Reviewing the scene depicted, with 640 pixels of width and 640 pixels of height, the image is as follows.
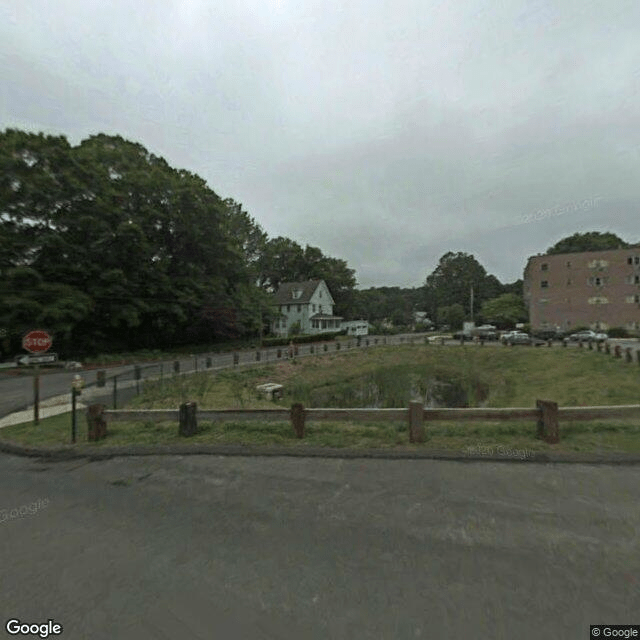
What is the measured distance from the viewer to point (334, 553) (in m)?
3.16

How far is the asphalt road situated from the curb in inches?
8.8

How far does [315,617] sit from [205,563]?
3.83 feet

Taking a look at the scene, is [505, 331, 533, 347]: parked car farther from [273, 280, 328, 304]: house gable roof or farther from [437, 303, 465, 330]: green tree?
[437, 303, 465, 330]: green tree

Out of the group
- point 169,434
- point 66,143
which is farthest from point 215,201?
point 169,434

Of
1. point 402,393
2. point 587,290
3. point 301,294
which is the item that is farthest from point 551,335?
point 402,393

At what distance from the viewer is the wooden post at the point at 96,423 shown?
23.5 feet

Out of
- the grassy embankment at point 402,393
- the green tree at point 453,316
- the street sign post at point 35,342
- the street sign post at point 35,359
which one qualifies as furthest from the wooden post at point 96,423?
the green tree at point 453,316

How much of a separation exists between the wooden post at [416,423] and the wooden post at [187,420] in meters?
4.13

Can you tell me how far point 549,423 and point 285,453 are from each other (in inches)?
168

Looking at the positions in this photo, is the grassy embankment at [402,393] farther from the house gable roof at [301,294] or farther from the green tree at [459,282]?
the green tree at [459,282]

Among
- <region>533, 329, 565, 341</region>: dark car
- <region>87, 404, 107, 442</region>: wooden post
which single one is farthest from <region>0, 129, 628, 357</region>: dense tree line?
<region>533, 329, 565, 341</region>: dark car

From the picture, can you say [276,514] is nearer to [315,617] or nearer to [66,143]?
[315,617]

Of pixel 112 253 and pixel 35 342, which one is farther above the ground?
→ pixel 112 253

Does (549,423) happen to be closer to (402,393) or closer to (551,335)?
(402,393)
